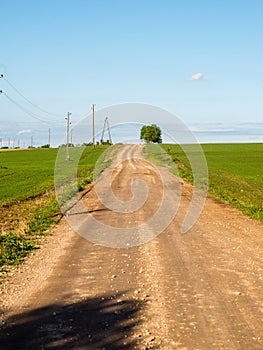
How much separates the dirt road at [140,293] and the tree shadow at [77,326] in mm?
15

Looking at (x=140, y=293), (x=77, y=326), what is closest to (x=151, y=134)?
(x=140, y=293)

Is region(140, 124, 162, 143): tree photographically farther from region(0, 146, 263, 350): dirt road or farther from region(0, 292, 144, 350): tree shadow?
region(0, 292, 144, 350): tree shadow

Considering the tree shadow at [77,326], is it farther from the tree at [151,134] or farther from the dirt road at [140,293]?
the tree at [151,134]

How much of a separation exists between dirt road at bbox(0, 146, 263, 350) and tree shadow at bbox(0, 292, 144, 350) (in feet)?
0.05

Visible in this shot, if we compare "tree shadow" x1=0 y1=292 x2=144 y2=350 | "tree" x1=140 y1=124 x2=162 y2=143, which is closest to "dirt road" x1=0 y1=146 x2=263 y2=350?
"tree shadow" x1=0 y1=292 x2=144 y2=350

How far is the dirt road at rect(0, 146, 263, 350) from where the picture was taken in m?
7.02

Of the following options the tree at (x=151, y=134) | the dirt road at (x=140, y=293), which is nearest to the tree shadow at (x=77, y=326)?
the dirt road at (x=140, y=293)

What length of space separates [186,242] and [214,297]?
5.12m

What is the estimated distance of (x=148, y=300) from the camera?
8.70 meters

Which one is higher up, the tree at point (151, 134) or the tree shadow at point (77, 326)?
the tree at point (151, 134)

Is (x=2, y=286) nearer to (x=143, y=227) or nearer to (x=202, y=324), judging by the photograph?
(x=202, y=324)

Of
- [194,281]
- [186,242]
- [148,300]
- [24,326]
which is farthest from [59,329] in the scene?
[186,242]

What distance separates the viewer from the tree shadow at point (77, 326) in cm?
678

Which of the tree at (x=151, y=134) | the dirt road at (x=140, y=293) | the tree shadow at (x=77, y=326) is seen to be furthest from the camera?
the tree at (x=151, y=134)
